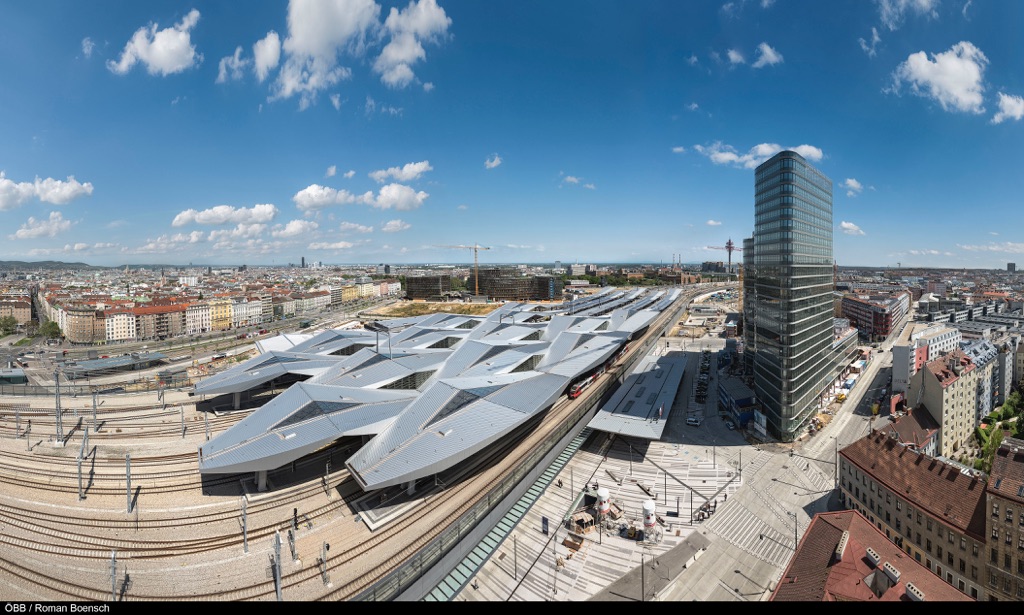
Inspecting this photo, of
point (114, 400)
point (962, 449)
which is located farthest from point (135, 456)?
point (962, 449)

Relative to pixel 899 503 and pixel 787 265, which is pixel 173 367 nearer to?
pixel 787 265

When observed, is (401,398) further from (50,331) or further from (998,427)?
(50,331)

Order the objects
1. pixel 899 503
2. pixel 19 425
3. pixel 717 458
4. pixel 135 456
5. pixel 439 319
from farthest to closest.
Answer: pixel 439 319, pixel 19 425, pixel 717 458, pixel 135 456, pixel 899 503

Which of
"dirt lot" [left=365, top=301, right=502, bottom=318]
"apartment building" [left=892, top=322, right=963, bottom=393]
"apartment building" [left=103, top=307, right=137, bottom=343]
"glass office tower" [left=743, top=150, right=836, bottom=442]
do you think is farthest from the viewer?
"dirt lot" [left=365, top=301, right=502, bottom=318]

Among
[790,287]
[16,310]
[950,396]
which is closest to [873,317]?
[950,396]

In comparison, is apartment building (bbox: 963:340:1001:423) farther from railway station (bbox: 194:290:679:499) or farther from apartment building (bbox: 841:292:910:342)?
railway station (bbox: 194:290:679:499)

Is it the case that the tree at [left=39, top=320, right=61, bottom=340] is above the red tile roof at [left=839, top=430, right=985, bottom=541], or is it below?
above

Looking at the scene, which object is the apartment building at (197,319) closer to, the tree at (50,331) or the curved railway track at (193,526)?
the tree at (50,331)

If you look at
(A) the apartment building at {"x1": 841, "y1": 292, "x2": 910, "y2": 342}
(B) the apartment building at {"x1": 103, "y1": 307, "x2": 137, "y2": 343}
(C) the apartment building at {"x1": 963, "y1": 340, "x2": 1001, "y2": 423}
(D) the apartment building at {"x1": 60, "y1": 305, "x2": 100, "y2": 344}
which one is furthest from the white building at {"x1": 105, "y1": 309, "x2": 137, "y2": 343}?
(A) the apartment building at {"x1": 841, "y1": 292, "x2": 910, "y2": 342}
